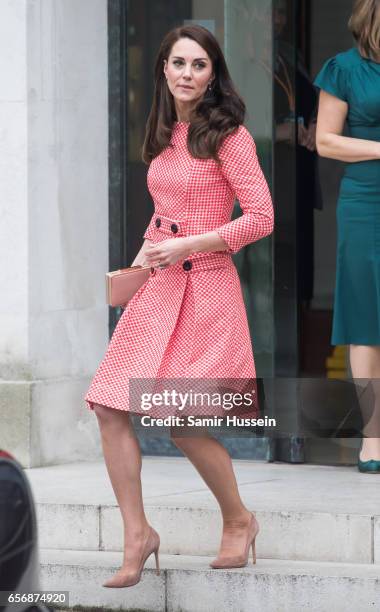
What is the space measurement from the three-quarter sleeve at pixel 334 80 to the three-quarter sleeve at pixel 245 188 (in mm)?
1595

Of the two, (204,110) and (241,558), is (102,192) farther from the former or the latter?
(241,558)

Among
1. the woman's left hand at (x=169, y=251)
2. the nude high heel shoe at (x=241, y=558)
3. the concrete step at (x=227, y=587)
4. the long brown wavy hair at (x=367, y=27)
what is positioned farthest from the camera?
the long brown wavy hair at (x=367, y=27)

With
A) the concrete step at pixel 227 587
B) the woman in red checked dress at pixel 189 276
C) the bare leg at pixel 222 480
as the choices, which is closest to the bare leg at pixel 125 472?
the woman in red checked dress at pixel 189 276

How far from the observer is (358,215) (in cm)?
672

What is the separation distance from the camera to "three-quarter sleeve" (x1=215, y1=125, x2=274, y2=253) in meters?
5.16

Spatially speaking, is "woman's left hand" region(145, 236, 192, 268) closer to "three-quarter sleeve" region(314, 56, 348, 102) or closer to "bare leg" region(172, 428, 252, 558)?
"bare leg" region(172, 428, 252, 558)

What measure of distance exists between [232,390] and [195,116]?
3.20 feet

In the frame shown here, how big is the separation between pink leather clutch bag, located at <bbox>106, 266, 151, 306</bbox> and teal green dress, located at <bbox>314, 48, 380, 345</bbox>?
1.66 meters

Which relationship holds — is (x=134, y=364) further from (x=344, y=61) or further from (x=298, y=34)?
(x=298, y=34)

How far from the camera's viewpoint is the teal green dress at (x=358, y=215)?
666 centimetres

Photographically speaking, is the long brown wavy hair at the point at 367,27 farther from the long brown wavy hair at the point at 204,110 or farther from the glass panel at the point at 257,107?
the long brown wavy hair at the point at 204,110

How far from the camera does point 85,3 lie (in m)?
7.56

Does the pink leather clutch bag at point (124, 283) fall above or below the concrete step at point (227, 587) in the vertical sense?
above

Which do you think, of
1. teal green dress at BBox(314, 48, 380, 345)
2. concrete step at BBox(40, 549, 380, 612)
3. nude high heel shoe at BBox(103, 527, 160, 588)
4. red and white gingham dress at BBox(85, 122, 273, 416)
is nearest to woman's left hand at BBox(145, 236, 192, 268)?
red and white gingham dress at BBox(85, 122, 273, 416)
